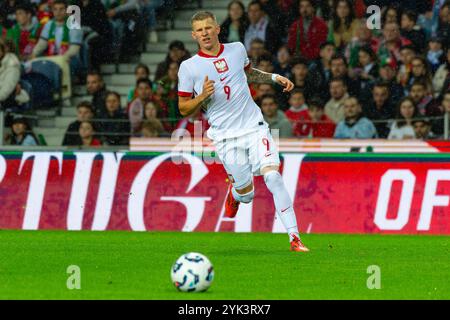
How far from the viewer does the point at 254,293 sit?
9.12 m

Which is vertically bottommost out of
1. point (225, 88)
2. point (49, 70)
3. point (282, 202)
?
point (282, 202)

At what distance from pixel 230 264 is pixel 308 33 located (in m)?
9.50

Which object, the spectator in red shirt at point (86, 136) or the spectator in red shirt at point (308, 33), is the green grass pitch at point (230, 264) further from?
the spectator in red shirt at point (308, 33)

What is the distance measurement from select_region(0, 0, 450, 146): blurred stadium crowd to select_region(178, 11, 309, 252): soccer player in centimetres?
495

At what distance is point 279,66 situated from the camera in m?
19.9

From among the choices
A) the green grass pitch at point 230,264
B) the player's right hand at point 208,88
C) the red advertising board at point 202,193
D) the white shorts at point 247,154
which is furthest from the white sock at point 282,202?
the red advertising board at point 202,193

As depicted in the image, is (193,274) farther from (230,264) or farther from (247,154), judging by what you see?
(247,154)

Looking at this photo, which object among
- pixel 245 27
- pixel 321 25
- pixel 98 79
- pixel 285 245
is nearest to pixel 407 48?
pixel 321 25

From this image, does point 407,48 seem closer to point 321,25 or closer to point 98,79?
point 321,25

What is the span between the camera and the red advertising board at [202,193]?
1647 cm

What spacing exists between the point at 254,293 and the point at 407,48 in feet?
36.0

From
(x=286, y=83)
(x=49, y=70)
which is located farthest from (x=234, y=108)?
(x=49, y=70)

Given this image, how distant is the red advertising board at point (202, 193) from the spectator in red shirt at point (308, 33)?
3892mm

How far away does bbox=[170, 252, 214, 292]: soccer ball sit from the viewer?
8.99 m
